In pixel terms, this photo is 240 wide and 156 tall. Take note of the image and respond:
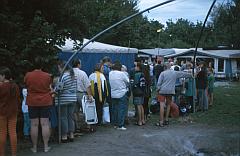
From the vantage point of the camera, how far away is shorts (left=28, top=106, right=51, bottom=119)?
8.75 m

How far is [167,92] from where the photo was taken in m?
12.5

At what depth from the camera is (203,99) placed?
15797mm

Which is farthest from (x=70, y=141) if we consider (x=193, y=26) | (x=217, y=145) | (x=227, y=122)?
(x=193, y=26)

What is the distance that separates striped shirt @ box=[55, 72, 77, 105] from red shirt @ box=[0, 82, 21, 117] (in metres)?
1.63

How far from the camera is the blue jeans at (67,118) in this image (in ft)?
31.9

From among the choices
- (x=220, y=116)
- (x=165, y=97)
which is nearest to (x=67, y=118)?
(x=165, y=97)

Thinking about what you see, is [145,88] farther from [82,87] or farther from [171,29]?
[171,29]

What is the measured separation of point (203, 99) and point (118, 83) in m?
5.25

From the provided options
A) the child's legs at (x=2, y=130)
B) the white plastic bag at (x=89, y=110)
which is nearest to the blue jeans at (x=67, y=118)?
the white plastic bag at (x=89, y=110)

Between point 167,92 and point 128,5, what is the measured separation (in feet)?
159

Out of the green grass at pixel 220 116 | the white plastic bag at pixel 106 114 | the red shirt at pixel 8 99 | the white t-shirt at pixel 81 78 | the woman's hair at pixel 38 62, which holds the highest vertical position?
the woman's hair at pixel 38 62

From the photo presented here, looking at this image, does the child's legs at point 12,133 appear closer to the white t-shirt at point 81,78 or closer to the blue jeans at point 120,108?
the white t-shirt at point 81,78

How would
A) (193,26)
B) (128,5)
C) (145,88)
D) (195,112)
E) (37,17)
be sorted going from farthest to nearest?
(193,26) < (128,5) < (195,112) < (145,88) < (37,17)

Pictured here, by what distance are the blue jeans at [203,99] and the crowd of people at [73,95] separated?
41 centimetres
